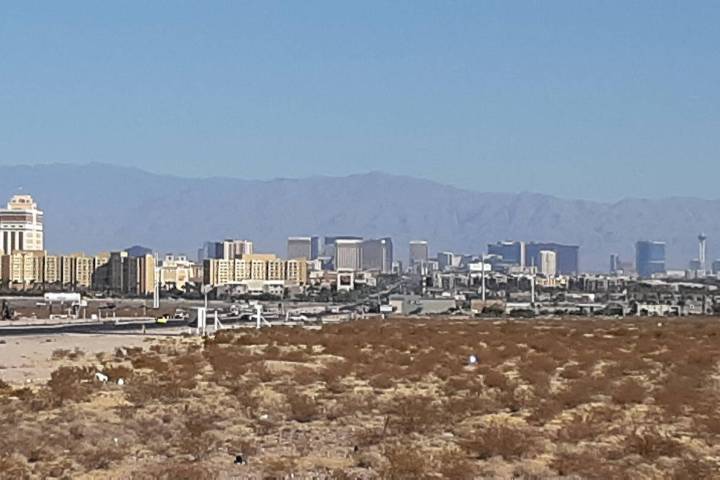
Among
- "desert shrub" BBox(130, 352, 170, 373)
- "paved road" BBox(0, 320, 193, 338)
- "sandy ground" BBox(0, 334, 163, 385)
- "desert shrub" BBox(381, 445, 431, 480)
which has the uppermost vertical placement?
"desert shrub" BBox(381, 445, 431, 480)

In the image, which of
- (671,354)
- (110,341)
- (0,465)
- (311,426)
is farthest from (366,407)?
(110,341)

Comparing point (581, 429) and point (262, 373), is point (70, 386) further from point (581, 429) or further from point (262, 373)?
point (581, 429)

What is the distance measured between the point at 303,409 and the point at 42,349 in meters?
30.0

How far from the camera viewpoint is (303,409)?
1001 inches

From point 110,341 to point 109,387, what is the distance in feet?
105

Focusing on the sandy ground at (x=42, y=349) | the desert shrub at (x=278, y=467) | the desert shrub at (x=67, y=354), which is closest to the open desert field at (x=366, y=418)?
the desert shrub at (x=278, y=467)

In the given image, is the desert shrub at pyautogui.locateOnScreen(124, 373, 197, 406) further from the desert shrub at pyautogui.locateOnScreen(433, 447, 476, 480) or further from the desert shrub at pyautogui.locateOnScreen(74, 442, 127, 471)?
the desert shrub at pyautogui.locateOnScreen(433, 447, 476, 480)

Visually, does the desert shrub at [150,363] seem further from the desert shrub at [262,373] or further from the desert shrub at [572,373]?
the desert shrub at [572,373]

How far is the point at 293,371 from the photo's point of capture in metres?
36.6

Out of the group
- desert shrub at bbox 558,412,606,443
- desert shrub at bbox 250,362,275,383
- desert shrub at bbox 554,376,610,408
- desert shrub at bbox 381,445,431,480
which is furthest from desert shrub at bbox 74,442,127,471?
desert shrub at bbox 250,362,275,383

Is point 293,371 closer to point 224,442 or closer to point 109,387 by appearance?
point 109,387

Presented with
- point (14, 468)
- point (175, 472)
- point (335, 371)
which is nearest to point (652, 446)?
point (175, 472)

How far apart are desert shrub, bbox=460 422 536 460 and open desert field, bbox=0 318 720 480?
0.04m

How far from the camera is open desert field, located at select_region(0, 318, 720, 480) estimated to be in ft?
61.1
